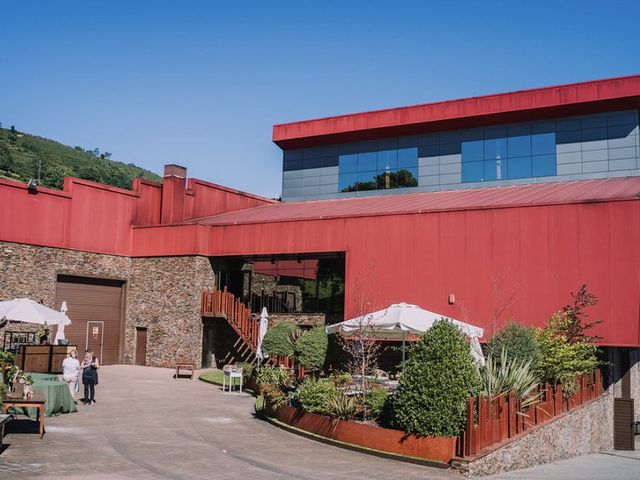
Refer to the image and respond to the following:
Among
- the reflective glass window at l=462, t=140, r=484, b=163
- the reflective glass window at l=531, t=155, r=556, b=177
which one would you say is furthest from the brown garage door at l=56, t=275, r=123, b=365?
the reflective glass window at l=531, t=155, r=556, b=177

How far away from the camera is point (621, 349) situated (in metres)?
24.0

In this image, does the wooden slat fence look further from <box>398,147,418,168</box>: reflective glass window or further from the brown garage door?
<box>398,147,418,168</box>: reflective glass window

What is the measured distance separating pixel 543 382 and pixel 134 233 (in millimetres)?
19279

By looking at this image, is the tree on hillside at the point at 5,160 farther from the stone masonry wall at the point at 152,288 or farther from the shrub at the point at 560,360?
the shrub at the point at 560,360

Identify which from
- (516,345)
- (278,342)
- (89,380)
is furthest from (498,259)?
(89,380)

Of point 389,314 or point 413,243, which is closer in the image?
point 389,314

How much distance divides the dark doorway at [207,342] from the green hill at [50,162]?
45.0 metres

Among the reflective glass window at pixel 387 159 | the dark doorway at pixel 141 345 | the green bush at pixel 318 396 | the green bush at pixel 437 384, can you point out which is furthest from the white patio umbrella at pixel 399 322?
the reflective glass window at pixel 387 159

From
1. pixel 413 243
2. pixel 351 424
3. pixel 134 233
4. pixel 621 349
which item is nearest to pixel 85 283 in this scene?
pixel 134 233

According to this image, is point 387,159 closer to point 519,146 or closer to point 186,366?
point 519,146

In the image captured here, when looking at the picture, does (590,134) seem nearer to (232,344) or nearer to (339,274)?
(339,274)

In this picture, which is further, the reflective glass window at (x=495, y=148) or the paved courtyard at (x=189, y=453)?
the reflective glass window at (x=495, y=148)

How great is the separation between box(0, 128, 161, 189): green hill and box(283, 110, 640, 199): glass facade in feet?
133

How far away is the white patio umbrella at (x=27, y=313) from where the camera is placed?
20391 mm
